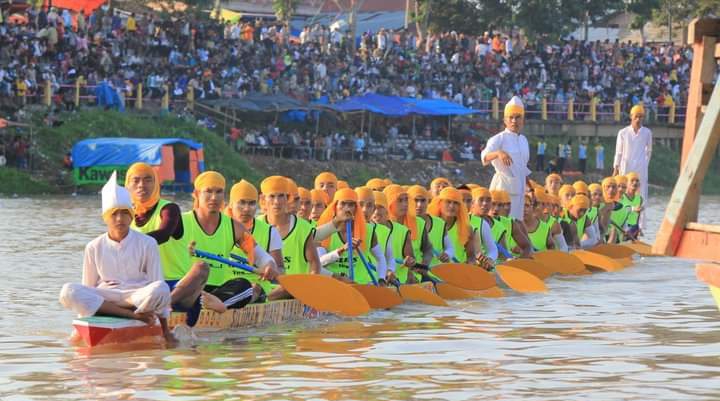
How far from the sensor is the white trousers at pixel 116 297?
10180 mm

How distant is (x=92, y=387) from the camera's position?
9094 mm

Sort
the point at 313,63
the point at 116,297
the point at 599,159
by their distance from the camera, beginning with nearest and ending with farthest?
the point at 116,297
the point at 313,63
the point at 599,159

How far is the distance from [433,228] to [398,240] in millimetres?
1083

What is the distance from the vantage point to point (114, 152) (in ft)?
113

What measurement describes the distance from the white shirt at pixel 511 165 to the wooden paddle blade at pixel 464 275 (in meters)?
2.56

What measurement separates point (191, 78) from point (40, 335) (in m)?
27.4

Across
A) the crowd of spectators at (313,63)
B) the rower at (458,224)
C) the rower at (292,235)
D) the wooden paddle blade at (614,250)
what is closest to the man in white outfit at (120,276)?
the rower at (292,235)

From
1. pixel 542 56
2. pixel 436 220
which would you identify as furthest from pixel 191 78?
pixel 436 220

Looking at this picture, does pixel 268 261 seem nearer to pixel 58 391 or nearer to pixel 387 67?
pixel 58 391

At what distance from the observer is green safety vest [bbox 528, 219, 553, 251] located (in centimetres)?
1825

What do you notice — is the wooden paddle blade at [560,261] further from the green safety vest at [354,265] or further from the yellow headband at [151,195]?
the yellow headband at [151,195]

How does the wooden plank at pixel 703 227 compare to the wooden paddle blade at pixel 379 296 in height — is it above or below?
above

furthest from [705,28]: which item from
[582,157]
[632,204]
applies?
[582,157]

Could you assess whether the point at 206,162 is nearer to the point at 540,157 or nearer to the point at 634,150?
the point at 540,157
